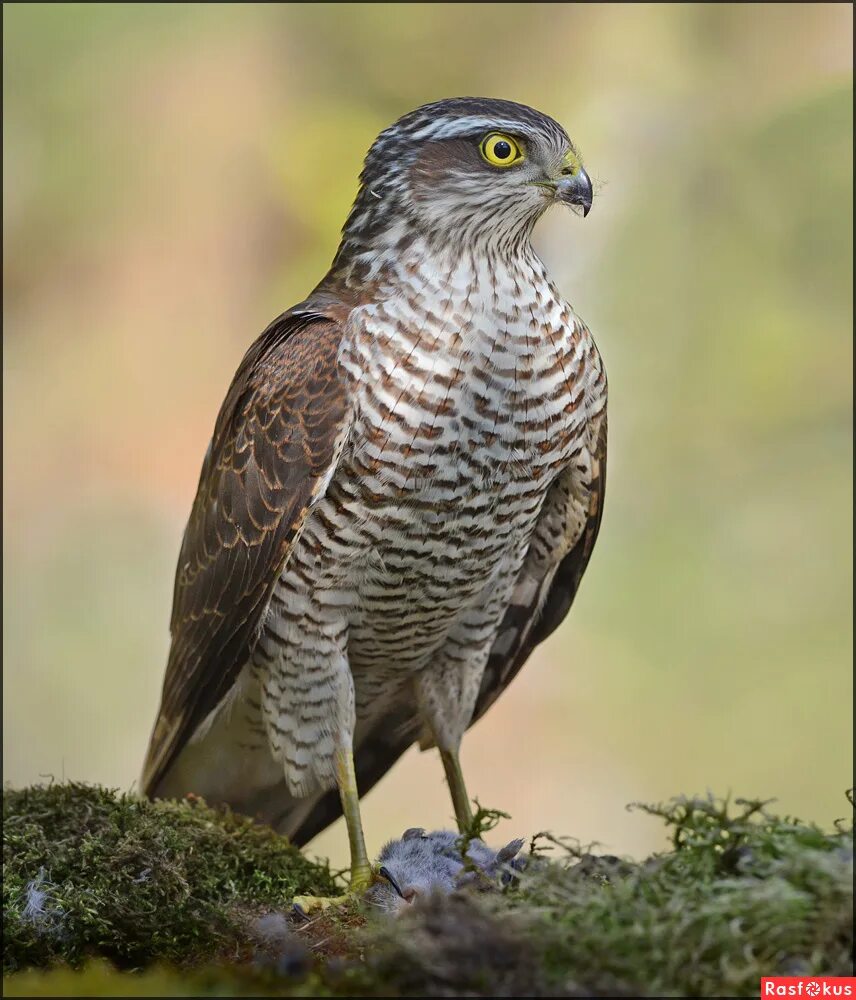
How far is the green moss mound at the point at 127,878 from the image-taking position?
10.5 ft

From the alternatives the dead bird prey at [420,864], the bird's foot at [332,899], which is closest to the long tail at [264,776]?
the bird's foot at [332,899]

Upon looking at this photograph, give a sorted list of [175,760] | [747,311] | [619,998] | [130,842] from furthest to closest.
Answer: [747,311]
[175,760]
[130,842]
[619,998]

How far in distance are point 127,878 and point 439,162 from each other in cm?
243

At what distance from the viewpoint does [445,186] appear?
151 inches

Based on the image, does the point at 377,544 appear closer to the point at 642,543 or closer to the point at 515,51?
the point at 642,543

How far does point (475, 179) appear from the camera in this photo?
381 cm

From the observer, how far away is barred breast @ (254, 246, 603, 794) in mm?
3576

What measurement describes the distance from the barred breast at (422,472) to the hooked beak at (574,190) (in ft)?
0.77

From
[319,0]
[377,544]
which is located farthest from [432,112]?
[319,0]

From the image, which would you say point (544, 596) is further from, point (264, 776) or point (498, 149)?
point (498, 149)

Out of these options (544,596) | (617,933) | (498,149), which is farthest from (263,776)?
(617,933)

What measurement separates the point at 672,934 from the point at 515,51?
7186mm

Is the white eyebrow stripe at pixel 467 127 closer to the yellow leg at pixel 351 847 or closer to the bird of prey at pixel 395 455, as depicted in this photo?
the bird of prey at pixel 395 455

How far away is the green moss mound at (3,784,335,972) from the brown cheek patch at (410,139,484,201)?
87.2 inches
